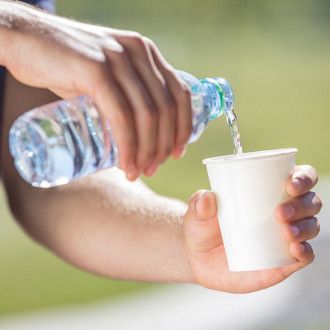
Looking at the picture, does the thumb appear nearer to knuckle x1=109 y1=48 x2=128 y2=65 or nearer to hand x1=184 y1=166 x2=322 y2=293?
hand x1=184 y1=166 x2=322 y2=293

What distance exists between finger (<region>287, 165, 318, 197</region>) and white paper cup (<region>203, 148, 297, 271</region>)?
1 centimetres

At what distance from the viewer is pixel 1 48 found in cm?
181

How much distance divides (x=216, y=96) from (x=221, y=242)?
31cm

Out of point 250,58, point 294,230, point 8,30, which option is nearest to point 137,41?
point 8,30

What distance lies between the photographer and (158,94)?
1590mm

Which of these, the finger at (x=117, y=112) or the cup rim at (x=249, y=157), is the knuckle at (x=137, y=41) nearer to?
the finger at (x=117, y=112)

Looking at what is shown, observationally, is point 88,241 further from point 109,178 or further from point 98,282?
point 98,282

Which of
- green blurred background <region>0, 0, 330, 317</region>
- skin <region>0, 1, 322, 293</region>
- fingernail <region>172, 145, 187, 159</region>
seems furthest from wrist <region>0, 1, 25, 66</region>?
green blurred background <region>0, 0, 330, 317</region>

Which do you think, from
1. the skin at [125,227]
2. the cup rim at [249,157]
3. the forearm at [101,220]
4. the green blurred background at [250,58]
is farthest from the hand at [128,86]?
the green blurred background at [250,58]

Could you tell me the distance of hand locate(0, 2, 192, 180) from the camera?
158 cm

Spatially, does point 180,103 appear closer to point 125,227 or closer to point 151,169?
point 151,169

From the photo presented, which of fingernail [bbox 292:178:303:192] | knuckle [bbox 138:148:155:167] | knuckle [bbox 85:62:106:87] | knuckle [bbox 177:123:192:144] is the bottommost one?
fingernail [bbox 292:178:303:192]

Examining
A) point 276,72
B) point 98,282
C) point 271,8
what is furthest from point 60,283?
point 271,8

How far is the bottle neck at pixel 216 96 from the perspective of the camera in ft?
6.55
